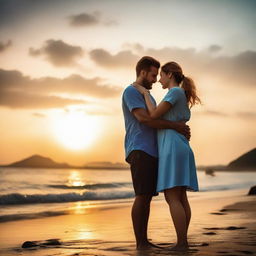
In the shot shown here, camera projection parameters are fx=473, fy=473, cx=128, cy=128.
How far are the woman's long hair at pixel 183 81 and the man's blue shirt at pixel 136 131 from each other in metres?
0.34

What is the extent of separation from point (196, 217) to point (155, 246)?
11.9 ft

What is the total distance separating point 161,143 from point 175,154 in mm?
214

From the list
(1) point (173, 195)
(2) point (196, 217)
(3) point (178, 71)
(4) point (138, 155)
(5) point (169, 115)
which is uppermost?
(3) point (178, 71)

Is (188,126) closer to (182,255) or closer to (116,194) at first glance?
(182,255)

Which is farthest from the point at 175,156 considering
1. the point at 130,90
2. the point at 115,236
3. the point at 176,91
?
the point at 115,236

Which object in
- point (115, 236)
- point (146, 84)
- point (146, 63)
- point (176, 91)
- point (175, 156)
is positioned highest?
point (146, 63)

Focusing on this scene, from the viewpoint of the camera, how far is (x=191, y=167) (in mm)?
4852

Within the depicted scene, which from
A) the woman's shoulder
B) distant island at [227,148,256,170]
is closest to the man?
the woman's shoulder

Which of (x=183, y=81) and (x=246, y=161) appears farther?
(x=246, y=161)

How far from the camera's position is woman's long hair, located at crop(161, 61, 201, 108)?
4.99 metres

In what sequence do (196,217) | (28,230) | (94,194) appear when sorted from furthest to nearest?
(94,194) → (196,217) → (28,230)

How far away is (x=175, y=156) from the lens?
4.71 metres

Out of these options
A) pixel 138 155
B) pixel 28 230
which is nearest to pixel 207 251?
pixel 138 155

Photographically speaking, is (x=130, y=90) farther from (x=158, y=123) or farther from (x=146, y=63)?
(x=158, y=123)
